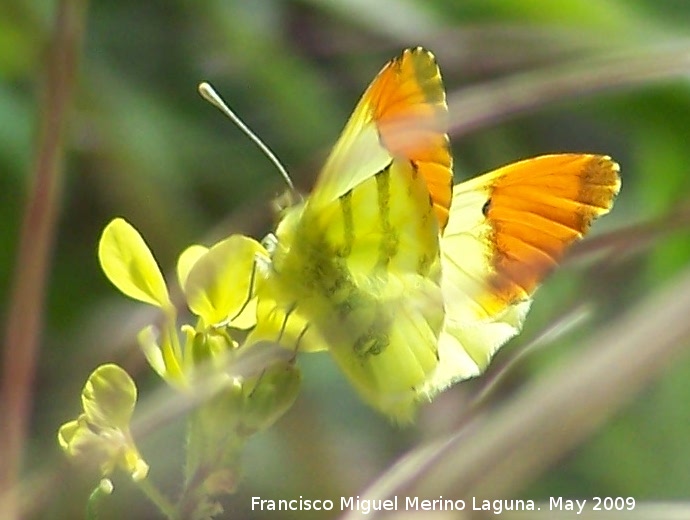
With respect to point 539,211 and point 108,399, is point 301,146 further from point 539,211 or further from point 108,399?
point 108,399

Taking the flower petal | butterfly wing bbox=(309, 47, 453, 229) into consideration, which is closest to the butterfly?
butterfly wing bbox=(309, 47, 453, 229)

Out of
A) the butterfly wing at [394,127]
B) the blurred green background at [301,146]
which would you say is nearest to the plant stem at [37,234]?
the blurred green background at [301,146]

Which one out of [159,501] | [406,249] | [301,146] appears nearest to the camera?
[159,501]

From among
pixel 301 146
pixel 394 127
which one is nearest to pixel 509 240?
pixel 394 127

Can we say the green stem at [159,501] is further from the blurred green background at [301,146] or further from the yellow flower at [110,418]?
the blurred green background at [301,146]

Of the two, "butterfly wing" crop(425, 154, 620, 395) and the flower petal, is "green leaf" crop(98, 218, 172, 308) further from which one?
"butterfly wing" crop(425, 154, 620, 395)

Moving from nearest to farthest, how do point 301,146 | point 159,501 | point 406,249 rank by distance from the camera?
1. point 159,501
2. point 406,249
3. point 301,146
